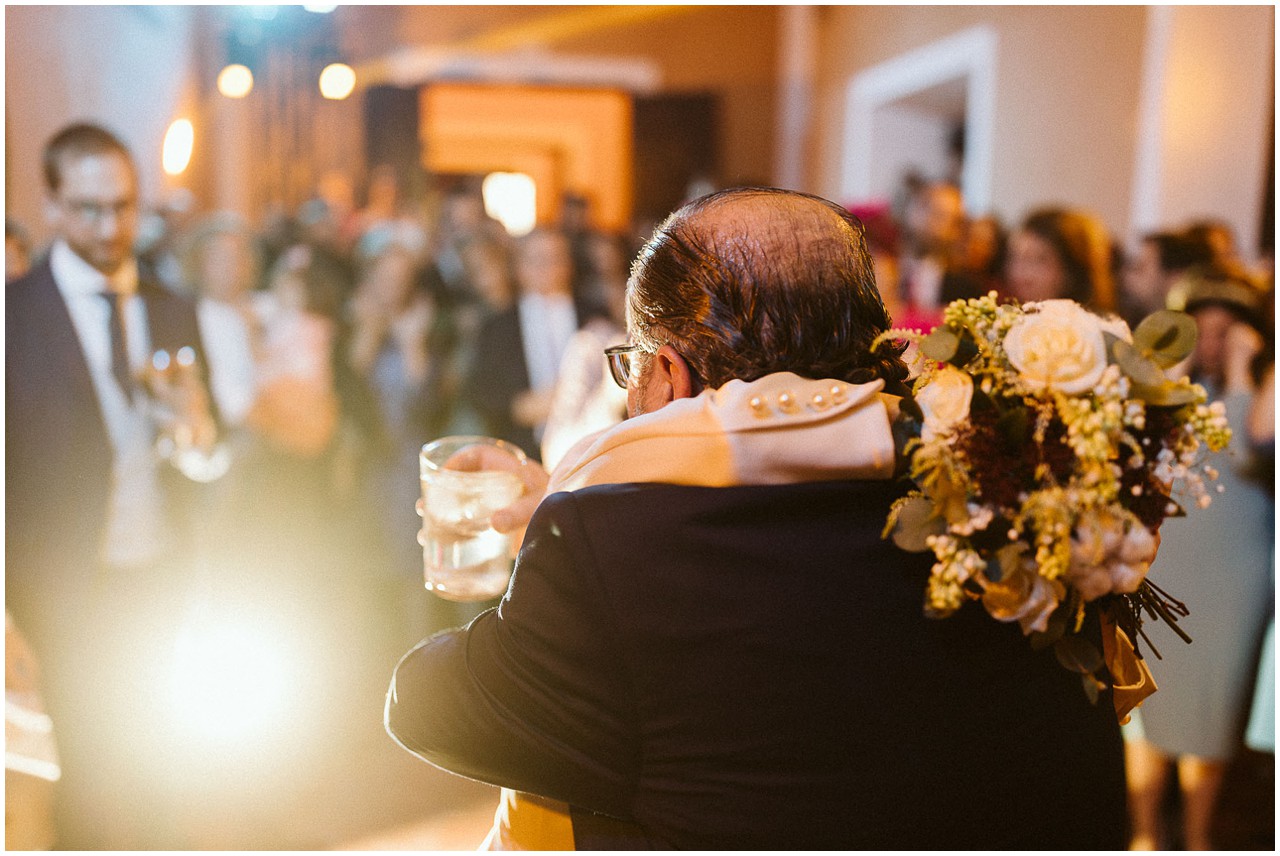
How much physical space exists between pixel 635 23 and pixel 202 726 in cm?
1046

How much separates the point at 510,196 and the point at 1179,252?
12.4m

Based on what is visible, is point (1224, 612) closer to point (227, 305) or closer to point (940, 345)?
point (940, 345)

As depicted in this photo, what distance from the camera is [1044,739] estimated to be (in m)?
1.25

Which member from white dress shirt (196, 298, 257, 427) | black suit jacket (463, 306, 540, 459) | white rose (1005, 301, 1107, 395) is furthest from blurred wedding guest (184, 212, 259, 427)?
white rose (1005, 301, 1107, 395)

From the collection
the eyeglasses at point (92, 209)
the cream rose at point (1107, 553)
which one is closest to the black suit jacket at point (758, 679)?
the cream rose at point (1107, 553)

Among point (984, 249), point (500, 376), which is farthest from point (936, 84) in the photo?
point (500, 376)

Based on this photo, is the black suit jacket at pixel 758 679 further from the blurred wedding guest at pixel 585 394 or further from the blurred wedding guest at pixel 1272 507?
the blurred wedding guest at pixel 1272 507

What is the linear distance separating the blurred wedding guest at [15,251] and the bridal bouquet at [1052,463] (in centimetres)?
313

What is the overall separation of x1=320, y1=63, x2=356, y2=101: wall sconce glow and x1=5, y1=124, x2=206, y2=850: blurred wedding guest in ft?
31.6

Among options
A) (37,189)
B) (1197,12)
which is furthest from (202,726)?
(1197,12)

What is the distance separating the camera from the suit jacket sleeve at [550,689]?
1203 millimetres

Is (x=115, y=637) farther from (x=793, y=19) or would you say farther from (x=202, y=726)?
(x=793, y=19)

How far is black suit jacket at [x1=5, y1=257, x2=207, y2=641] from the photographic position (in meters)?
2.92

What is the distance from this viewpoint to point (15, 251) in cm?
374
